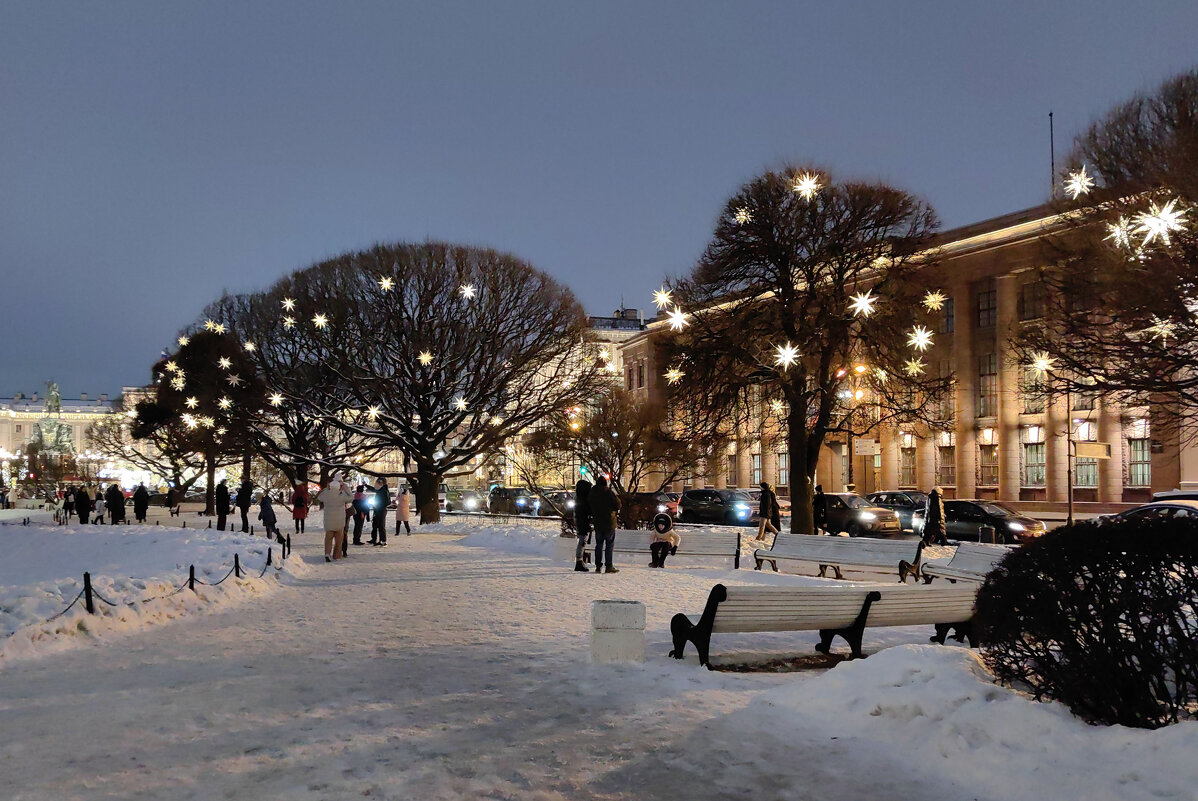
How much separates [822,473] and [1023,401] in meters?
16.3

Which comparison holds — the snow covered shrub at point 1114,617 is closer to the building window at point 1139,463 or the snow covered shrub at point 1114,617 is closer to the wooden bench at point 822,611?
the wooden bench at point 822,611

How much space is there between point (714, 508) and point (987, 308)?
20.1m

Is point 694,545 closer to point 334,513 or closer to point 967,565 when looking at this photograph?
point 967,565

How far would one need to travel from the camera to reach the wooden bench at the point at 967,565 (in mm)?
15102

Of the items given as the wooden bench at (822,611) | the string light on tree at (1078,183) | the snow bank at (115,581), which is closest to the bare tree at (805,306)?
the string light on tree at (1078,183)

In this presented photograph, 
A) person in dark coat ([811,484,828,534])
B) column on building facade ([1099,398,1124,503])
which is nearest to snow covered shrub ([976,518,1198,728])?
person in dark coat ([811,484,828,534])

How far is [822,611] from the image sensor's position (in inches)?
383

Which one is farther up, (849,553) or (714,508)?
(849,553)

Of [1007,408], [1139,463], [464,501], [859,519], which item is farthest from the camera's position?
[464,501]

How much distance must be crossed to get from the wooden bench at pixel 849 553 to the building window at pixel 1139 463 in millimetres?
30939

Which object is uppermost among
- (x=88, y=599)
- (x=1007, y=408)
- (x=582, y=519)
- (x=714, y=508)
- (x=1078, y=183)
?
(x=1078, y=183)

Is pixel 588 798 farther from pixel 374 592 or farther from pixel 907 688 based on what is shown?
pixel 374 592

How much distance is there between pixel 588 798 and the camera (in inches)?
228

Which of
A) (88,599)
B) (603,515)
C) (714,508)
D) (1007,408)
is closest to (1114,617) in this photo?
(88,599)
